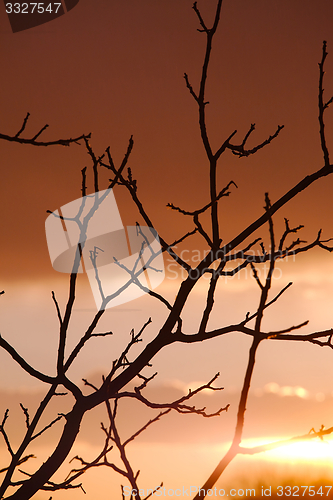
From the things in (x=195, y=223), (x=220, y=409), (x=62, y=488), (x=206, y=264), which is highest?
(x=195, y=223)

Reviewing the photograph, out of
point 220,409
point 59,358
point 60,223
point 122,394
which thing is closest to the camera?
point 59,358

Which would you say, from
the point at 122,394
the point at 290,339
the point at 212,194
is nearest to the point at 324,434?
the point at 290,339

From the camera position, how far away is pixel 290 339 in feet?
5.86

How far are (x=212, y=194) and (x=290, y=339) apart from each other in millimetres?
806

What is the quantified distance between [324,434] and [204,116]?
4.97 feet

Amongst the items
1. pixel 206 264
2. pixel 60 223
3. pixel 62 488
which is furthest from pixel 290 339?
pixel 62 488

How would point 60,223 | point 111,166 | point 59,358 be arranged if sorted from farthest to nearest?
point 111,166 → point 60,223 → point 59,358

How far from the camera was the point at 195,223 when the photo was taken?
80.7 inches

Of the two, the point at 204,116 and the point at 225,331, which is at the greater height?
the point at 204,116

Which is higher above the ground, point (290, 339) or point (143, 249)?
point (143, 249)

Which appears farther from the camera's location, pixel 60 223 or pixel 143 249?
pixel 143 249

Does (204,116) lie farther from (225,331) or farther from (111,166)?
(225,331)

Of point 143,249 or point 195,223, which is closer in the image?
point 195,223

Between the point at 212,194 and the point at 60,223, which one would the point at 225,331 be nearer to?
the point at 212,194
